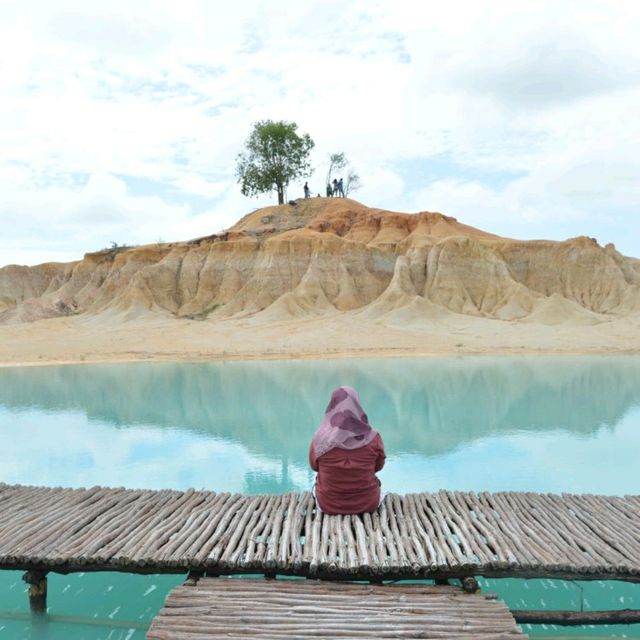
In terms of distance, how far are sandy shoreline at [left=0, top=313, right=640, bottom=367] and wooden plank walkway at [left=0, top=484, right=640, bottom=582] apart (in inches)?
960

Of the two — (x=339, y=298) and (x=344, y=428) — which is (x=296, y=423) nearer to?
(x=344, y=428)

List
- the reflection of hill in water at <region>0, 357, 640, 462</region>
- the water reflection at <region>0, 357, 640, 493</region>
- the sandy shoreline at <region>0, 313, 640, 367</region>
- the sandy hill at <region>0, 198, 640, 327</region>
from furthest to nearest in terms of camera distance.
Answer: the sandy hill at <region>0, 198, 640, 327</region> < the sandy shoreline at <region>0, 313, 640, 367</region> < the reflection of hill in water at <region>0, 357, 640, 462</region> < the water reflection at <region>0, 357, 640, 493</region>

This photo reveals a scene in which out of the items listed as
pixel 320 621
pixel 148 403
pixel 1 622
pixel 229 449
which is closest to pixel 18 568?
pixel 1 622

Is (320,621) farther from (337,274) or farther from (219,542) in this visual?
(337,274)

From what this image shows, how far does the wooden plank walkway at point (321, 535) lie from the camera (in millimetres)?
6031

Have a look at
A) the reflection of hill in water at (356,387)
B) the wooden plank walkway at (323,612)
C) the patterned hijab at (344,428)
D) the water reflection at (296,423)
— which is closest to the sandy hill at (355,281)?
the reflection of hill in water at (356,387)

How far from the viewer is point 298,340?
37.1m

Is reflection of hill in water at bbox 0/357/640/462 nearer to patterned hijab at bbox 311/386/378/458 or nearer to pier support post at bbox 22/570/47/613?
patterned hijab at bbox 311/386/378/458

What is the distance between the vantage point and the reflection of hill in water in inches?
601

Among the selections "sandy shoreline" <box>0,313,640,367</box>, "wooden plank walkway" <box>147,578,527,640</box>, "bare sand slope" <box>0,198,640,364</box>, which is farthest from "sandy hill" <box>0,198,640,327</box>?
"wooden plank walkway" <box>147,578,527,640</box>

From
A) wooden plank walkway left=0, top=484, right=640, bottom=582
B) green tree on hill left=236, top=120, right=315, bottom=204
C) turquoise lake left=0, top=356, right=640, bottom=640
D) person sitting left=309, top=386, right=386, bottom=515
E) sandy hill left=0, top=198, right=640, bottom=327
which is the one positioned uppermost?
green tree on hill left=236, top=120, right=315, bottom=204

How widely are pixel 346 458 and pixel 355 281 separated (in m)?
42.5

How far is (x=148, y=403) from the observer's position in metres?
19.4

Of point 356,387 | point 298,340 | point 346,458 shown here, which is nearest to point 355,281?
point 298,340
